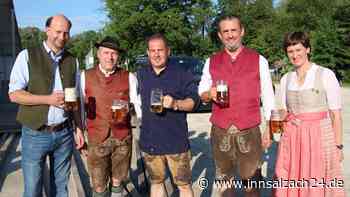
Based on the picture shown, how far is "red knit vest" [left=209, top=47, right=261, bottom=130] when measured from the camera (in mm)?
4594

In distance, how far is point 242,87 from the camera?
4.59 metres

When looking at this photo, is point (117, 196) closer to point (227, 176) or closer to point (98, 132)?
point (98, 132)

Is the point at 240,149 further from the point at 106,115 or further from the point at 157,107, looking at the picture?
the point at 106,115

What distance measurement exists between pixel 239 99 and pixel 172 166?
2.95 ft

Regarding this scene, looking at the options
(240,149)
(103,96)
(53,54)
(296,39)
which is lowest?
Result: (240,149)

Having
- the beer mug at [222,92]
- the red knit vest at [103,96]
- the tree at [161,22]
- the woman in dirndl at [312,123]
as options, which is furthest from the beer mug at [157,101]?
the tree at [161,22]

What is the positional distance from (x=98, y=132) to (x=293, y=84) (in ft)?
6.34

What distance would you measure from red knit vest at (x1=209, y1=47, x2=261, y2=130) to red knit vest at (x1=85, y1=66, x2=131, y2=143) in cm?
91

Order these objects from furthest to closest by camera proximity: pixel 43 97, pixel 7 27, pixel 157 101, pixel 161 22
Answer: pixel 161 22
pixel 7 27
pixel 157 101
pixel 43 97

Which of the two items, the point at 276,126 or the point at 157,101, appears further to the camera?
the point at 276,126

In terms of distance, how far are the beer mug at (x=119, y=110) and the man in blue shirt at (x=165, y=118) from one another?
25 cm

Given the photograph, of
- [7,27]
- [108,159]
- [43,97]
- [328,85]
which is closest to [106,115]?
[108,159]

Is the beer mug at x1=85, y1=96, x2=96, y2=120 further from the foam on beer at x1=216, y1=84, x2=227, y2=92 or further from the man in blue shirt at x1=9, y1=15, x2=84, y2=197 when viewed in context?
the foam on beer at x1=216, y1=84, x2=227, y2=92

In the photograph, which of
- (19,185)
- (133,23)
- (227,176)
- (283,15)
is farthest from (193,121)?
(283,15)
